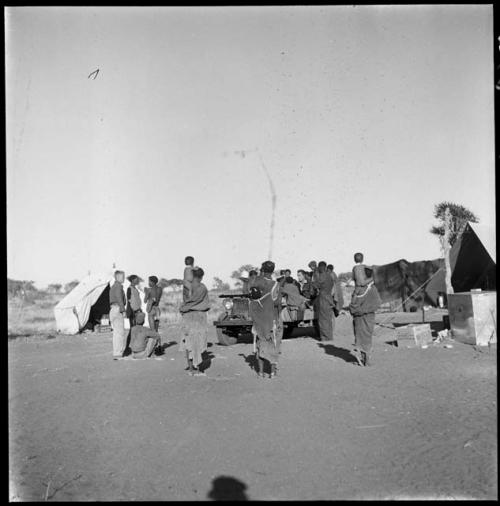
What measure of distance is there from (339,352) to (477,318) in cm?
288

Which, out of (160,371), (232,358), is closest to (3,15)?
(160,371)

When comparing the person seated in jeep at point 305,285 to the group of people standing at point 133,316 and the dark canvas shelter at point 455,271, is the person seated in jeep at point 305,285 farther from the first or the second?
the dark canvas shelter at point 455,271

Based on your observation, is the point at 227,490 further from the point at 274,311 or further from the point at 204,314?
the point at 274,311

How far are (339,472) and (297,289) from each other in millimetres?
8506

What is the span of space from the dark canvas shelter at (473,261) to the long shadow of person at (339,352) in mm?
5446

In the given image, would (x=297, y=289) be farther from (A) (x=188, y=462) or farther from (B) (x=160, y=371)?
(A) (x=188, y=462)

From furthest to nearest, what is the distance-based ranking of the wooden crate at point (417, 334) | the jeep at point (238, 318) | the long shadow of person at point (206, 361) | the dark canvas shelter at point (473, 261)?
the dark canvas shelter at point (473, 261) < the jeep at point (238, 318) < the wooden crate at point (417, 334) < the long shadow of person at point (206, 361)

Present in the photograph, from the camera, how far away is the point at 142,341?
1029 centimetres

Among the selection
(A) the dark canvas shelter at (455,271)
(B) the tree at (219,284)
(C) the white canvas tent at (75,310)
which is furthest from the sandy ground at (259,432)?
(B) the tree at (219,284)

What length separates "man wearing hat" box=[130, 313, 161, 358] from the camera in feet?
33.6

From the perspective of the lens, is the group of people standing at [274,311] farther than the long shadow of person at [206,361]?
No

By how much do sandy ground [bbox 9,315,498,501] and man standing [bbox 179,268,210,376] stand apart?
1.49 ft

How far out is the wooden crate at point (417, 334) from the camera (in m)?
10.5

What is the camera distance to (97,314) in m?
19.5
